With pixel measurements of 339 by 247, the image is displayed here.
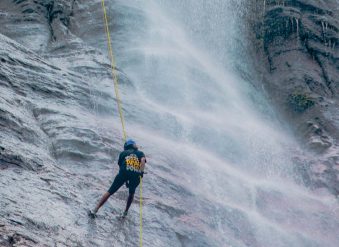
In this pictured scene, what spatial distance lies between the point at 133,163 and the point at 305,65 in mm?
19299

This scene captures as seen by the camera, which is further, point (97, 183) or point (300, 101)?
point (300, 101)

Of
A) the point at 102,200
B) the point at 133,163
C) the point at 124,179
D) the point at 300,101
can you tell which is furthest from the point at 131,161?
the point at 300,101

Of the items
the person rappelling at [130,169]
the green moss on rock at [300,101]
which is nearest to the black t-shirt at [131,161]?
the person rappelling at [130,169]

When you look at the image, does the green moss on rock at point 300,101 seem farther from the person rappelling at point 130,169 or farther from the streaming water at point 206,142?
the person rappelling at point 130,169

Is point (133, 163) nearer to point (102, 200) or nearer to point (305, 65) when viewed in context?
point (102, 200)

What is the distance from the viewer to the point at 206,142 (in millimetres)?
17234

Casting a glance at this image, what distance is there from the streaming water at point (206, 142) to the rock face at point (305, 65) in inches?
44.6

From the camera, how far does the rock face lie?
71.8 ft

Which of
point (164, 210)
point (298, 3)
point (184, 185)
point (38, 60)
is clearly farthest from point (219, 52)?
point (164, 210)

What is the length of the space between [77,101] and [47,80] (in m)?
1.07

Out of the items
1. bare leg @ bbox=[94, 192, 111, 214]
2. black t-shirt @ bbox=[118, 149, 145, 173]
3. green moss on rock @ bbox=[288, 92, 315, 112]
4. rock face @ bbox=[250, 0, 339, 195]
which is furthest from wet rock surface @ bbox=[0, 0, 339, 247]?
green moss on rock @ bbox=[288, 92, 315, 112]

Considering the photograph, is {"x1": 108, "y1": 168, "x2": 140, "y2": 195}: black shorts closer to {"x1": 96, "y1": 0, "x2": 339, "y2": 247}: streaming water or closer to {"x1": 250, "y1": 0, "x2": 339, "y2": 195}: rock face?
{"x1": 96, "y1": 0, "x2": 339, "y2": 247}: streaming water

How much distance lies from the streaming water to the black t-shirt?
1365mm

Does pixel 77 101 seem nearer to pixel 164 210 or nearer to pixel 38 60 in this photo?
pixel 38 60
